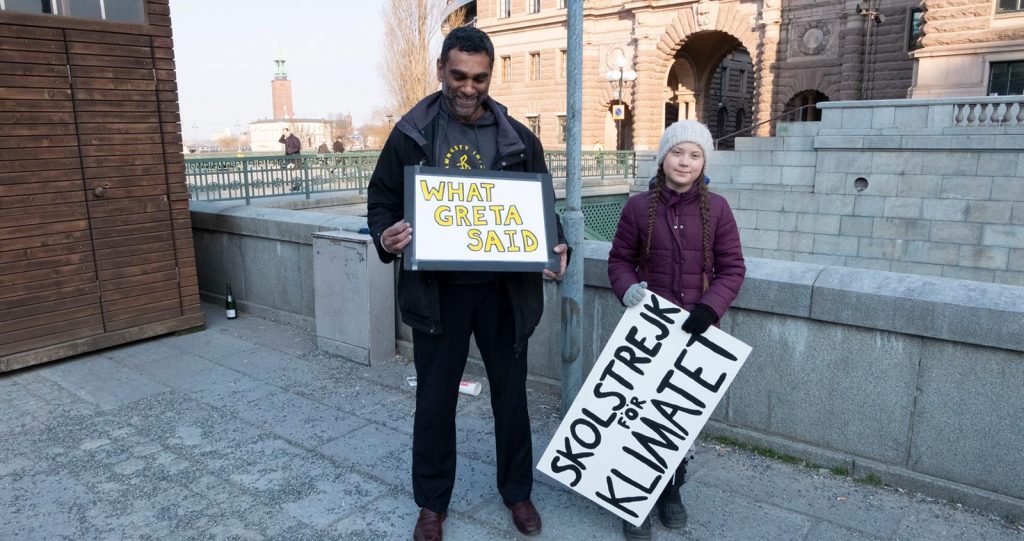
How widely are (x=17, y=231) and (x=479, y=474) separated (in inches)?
181

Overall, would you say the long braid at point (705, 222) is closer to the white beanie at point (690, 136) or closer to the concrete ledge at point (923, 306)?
the white beanie at point (690, 136)

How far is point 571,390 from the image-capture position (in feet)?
14.0

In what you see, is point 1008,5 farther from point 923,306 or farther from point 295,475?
point 295,475

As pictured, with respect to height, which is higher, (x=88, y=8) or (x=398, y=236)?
(x=88, y=8)

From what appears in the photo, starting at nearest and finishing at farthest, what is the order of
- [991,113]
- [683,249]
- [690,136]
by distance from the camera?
[690,136]
[683,249]
[991,113]

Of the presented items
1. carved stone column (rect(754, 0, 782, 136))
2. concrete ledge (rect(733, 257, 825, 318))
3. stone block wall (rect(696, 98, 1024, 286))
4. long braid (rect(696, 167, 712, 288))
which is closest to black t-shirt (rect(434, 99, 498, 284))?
long braid (rect(696, 167, 712, 288))

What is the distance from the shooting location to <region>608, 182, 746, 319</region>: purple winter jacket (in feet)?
10.3

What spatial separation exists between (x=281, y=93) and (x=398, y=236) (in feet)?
497

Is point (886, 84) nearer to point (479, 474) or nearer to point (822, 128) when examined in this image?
point (822, 128)

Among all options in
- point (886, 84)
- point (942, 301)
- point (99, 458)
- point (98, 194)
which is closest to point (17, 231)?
point (98, 194)

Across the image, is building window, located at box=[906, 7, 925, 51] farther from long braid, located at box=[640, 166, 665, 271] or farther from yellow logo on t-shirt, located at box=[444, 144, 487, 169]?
yellow logo on t-shirt, located at box=[444, 144, 487, 169]

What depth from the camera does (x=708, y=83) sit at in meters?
39.5

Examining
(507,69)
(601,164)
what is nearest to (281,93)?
(507,69)

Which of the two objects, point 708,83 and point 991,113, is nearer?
point 991,113
